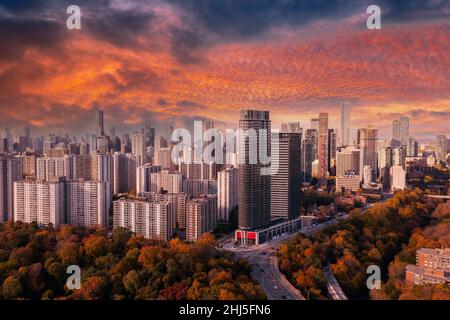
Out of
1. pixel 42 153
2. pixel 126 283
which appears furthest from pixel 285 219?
pixel 42 153

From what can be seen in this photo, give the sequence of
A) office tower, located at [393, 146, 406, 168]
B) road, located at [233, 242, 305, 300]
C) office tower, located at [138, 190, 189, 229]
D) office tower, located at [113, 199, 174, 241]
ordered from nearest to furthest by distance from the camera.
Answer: road, located at [233, 242, 305, 300]
office tower, located at [113, 199, 174, 241]
office tower, located at [138, 190, 189, 229]
office tower, located at [393, 146, 406, 168]

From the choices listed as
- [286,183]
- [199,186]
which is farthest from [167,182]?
[286,183]

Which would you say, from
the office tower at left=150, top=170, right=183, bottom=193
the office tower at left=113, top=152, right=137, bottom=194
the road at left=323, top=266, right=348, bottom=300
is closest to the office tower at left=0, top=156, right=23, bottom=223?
the office tower at left=113, top=152, right=137, bottom=194

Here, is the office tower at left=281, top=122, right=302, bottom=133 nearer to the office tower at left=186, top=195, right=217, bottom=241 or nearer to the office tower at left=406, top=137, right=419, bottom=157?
the office tower at left=186, top=195, right=217, bottom=241

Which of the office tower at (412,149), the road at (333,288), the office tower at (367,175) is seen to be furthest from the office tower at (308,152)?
the road at (333,288)

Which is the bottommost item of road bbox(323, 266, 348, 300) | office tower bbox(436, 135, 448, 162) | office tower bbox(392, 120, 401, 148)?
road bbox(323, 266, 348, 300)
